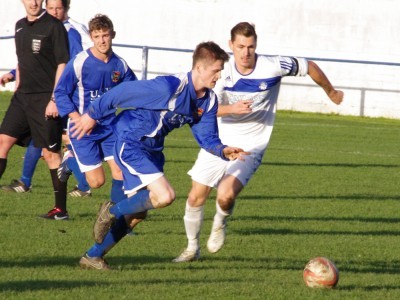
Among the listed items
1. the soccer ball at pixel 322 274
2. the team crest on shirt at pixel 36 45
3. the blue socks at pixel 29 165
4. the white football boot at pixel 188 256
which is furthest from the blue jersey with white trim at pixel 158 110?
the blue socks at pixel 29 165

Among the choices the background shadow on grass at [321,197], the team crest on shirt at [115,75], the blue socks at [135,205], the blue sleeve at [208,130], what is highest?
the team crest on shirt at [115,75]

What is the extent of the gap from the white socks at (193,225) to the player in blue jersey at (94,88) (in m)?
0.95

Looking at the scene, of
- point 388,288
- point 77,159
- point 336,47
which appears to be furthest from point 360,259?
point 336,47

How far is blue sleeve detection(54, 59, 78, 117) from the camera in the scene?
8.88 m

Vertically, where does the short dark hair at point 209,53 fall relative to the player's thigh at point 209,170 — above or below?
above

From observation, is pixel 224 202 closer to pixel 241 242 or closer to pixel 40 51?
pixel 241 242

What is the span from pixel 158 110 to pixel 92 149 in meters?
2.05

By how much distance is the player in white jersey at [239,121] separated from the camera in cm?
848

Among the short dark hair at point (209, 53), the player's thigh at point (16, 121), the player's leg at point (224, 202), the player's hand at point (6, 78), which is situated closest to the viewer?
the short dark hair at point (209, 53)

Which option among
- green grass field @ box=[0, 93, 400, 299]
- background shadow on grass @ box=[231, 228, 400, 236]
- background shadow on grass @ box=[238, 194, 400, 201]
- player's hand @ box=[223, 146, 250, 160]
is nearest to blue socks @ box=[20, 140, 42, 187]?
green grass field @ box=[0, 93, 400, 299]

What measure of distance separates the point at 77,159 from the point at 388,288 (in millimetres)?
3396

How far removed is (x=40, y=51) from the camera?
985cm

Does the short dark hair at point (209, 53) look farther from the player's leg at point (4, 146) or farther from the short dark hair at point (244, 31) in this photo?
the player's leg at point (4, 146)

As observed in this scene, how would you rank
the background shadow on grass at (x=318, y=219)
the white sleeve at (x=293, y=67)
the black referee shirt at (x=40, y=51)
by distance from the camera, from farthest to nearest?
the background shadow on grass at (x=318, y=219) → the black referee shirt at (x=40, y=51) → the white sleeve at (x=293, y=67)
